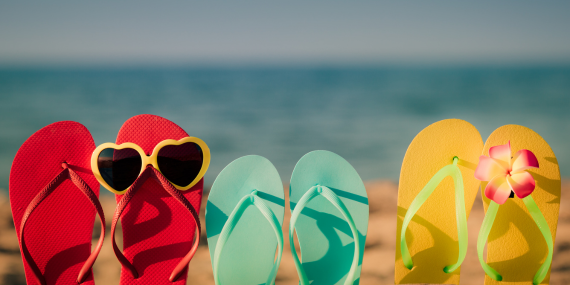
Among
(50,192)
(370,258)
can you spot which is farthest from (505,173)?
(50,192)

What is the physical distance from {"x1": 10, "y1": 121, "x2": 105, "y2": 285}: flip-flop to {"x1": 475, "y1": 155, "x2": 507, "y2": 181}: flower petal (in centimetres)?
101

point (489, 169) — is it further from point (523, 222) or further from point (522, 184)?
point (523, 222)

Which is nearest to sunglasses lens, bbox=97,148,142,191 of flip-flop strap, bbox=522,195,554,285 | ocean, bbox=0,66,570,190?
flip-flop strap, bbox=522,195,554,285

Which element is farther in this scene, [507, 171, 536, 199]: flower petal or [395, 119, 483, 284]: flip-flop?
[395, 119, 483, 284]: flip-flop

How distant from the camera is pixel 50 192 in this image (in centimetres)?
89

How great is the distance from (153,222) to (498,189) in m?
0.90

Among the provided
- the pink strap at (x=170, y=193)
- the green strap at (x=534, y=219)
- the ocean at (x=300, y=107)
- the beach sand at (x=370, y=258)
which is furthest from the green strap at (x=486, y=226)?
the ocean at (x=300, y=107)

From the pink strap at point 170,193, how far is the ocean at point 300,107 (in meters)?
1.59

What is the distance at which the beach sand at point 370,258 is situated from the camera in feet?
4.12

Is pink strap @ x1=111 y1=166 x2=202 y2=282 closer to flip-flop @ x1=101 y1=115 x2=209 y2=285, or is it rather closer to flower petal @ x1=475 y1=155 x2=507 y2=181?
flip-flop @ x1=101 y1=115 x2=209 y2=285

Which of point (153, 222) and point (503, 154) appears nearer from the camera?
point (503, 154)

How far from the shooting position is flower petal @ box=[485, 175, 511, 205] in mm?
864

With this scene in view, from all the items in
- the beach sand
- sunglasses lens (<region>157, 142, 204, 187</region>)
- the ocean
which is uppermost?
the ocean

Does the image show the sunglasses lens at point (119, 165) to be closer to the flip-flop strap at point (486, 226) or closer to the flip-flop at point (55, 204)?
the flip-flop at point (55, 204)
